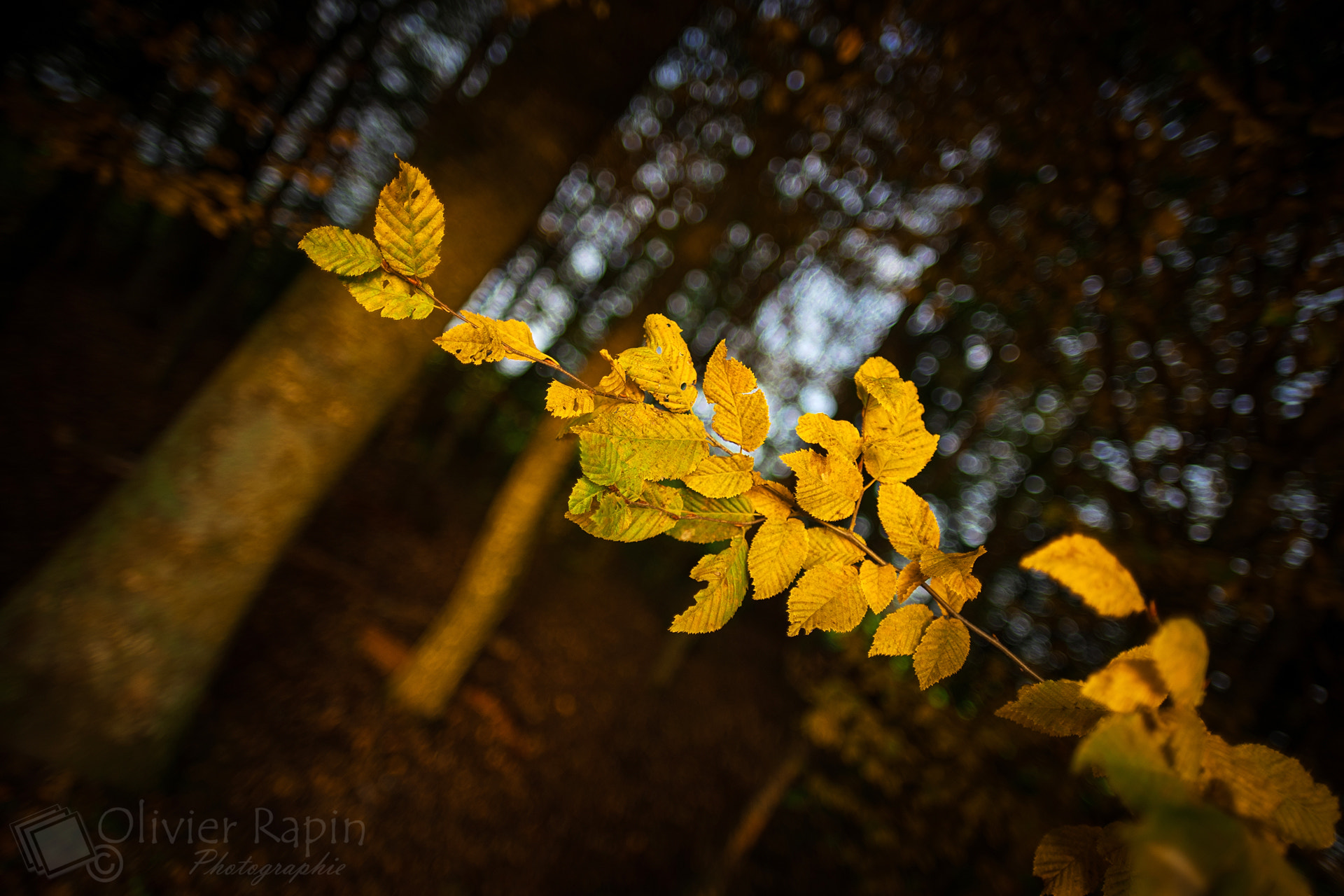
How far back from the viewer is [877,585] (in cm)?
72

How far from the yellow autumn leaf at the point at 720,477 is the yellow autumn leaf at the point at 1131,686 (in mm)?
463

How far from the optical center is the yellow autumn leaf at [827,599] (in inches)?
26.7

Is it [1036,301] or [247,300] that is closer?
[1036,301]

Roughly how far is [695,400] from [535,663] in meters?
6.47

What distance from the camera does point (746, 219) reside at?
6.66m

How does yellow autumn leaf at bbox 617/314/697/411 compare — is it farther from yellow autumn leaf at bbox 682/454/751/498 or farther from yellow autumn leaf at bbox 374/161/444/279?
yellow autumn leaf at bbox 374/161/444/279

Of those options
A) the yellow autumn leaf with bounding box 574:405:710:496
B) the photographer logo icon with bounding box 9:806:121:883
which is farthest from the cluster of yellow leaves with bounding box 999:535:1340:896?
the photographer logo icon with bounding box 9:806:121:883

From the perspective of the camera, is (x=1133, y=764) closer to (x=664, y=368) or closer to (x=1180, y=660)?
(x=1180, y=660)

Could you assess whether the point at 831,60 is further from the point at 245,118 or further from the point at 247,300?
the point at 247,300

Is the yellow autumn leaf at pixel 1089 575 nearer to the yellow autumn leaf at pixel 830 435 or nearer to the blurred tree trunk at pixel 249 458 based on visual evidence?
the yellow autumn leaf at pixel 830 435

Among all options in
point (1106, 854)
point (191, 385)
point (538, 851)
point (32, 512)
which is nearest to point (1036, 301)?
point (1106, 854)

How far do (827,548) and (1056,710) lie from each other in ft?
1.26

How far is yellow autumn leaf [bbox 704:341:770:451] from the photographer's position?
0.65 meters

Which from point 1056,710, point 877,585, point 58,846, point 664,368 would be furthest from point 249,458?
point 1056,710
